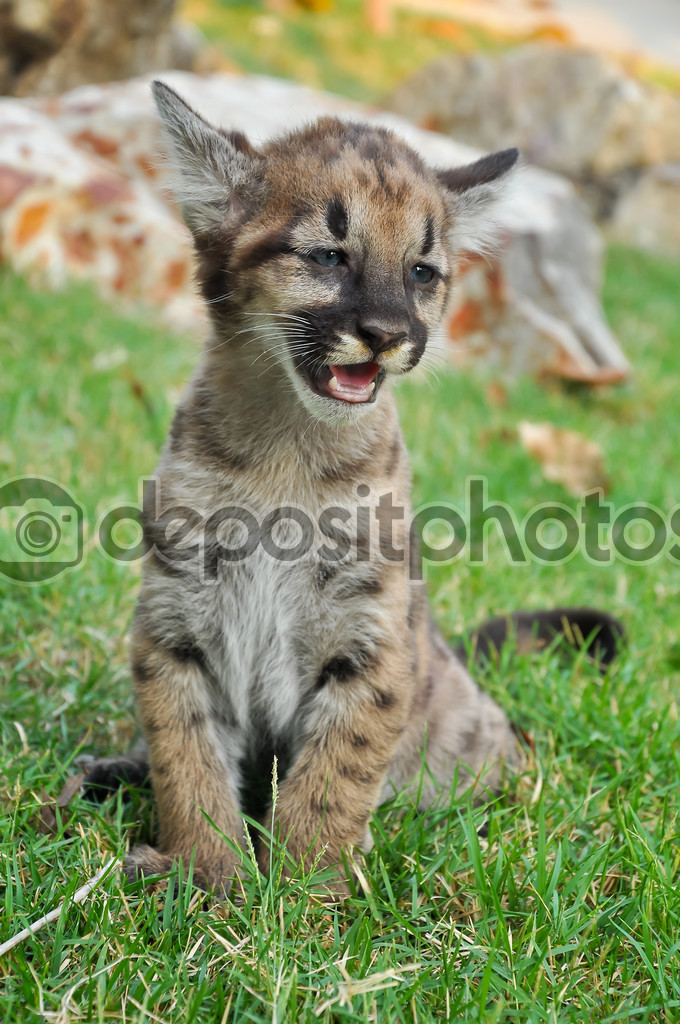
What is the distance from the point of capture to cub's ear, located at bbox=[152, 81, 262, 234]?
286cm

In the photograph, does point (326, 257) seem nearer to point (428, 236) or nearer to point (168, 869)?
point (428, 236)

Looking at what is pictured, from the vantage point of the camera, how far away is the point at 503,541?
540 cm

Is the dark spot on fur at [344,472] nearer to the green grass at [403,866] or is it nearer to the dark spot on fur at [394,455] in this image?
the dark spot on fur at [394,455]

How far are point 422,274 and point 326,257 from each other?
1.22ft

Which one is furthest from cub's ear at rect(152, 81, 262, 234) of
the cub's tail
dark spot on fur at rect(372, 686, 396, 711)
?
the cub's tail

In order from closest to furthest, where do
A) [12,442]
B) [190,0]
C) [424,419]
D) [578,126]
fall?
[12,442]
[424,419]
[578,126]
[190,0]

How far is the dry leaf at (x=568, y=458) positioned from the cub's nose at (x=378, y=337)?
3.94 meters

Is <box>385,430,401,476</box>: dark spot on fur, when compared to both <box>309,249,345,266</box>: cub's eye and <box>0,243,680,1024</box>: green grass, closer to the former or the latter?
<box>309,249,345,266</box>: cub's eye

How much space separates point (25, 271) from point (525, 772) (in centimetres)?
616

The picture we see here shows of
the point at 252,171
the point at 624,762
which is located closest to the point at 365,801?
the point at 624,762

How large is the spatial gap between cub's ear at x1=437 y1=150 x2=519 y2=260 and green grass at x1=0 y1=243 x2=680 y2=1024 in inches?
68.0

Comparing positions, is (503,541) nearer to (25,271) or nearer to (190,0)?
(25,271)

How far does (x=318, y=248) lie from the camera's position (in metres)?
2.69

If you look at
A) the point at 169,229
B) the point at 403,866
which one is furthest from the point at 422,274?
the point at 169,229
